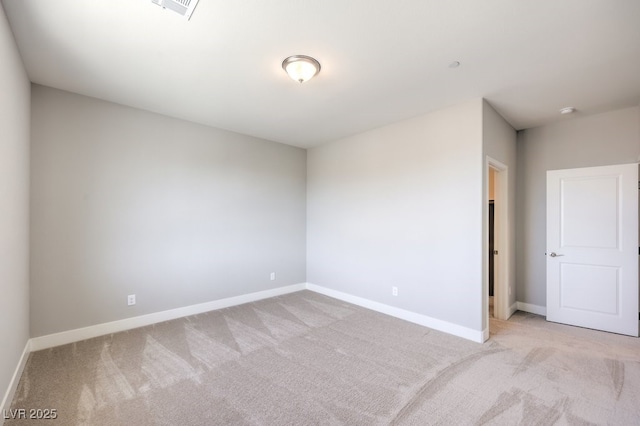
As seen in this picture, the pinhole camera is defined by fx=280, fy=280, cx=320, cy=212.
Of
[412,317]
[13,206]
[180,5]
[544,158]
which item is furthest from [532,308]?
[13,206]

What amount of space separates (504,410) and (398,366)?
2.79ft

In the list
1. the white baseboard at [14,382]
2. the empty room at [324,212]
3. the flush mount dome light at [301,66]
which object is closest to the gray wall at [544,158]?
the empty room at [324,212]

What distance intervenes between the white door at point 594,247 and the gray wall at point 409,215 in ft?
5.10

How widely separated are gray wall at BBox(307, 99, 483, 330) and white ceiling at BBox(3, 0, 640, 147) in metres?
0.53

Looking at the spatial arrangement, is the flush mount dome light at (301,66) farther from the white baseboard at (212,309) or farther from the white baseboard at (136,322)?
the white baseboard at (136,322)

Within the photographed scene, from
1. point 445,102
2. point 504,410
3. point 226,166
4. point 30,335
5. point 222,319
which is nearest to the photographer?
point 504,410

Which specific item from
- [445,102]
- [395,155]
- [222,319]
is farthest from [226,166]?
[445,102]

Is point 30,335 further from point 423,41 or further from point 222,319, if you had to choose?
point 423,41

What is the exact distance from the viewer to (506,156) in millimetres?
3961

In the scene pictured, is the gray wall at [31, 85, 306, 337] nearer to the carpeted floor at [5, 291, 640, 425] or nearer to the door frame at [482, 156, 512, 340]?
the carpeted floor at [5, 291, 640, 425]

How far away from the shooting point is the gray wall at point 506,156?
3.38 meters

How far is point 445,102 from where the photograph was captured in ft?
11.0

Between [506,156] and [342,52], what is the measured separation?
2975 millimetres

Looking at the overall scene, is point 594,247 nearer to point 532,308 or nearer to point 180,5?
point 532,308
